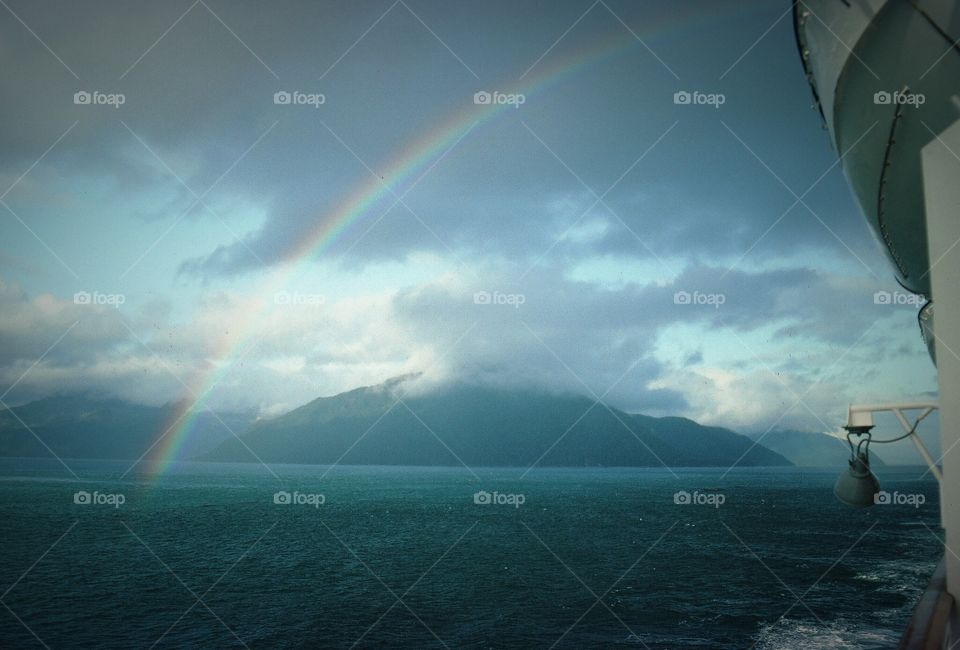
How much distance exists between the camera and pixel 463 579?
142ft

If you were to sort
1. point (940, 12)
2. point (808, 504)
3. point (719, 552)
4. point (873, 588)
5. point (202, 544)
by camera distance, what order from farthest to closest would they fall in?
point (808, 504) → point (202, 544) → point (719, 552) → point (873, 588) → point (940, 12)

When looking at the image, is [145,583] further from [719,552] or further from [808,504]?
[808,504]

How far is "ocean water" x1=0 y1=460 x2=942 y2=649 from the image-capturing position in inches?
1156

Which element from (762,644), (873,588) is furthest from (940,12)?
(873,588)

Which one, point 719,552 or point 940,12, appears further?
point 719,552

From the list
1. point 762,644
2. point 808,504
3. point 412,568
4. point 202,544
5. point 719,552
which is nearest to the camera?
point 762,644

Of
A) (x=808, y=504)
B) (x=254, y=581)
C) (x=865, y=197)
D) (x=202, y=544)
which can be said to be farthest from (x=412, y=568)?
(x=808, y=504)

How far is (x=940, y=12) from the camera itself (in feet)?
13.1

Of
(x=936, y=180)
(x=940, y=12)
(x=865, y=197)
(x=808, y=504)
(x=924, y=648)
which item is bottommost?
(x=808, y=504)

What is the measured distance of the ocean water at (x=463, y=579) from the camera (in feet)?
96.4

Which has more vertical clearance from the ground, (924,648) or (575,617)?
(924,648)

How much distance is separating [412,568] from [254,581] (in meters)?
12.5

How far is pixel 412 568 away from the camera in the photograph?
1886 inches

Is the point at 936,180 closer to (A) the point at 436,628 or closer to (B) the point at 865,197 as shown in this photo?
(B) the point at 865,197
